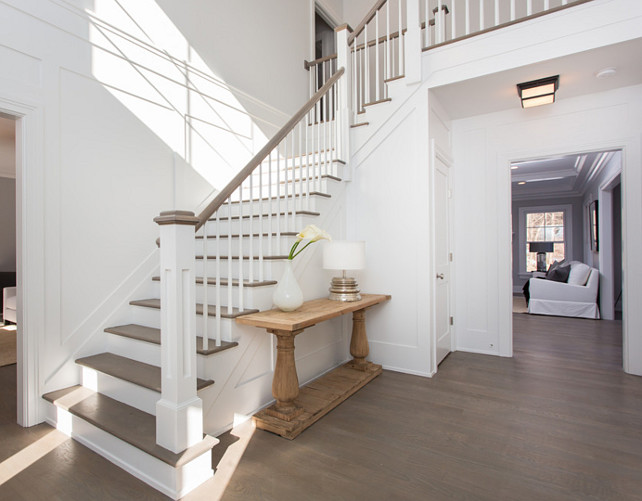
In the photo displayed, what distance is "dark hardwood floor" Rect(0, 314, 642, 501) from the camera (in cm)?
171

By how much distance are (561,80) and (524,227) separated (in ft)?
25.0

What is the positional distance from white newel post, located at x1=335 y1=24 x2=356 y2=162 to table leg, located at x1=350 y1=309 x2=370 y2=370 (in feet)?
5.00

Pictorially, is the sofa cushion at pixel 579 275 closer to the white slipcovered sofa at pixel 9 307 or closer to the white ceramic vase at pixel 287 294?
the white ceramic vase at pixel 287 294

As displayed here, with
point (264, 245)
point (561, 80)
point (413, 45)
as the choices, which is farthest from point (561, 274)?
point (264, 245)

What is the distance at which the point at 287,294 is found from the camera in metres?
2.45

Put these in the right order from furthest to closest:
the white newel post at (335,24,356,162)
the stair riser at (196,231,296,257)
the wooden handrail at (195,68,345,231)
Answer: the white newel post at (335,24,356,162)
the stair riser at (196,231,296,257)
the wooden handrail at (195,68,345,231)

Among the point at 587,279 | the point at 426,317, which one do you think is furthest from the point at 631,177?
the point at 587,279

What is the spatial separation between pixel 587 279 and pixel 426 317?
14.4 feet

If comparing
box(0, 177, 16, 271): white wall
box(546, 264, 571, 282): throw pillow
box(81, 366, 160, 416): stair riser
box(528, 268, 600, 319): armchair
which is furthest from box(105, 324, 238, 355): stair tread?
box(546, 264, 571, 282): throw pillow

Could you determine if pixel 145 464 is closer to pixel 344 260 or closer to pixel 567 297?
pixel 344 260

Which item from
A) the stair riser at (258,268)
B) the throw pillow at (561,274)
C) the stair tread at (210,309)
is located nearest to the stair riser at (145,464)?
the stair tread at (210,309)

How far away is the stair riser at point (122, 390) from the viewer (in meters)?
2.12

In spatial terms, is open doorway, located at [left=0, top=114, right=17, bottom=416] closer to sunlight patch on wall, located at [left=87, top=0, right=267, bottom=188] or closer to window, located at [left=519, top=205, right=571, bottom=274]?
sunlight patch on wall, located at [left=87, top=0, right=267, bottom=188]

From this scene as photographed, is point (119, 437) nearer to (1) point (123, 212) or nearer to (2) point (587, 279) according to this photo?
(1) point (123, 212)
